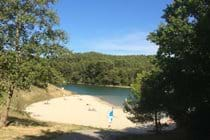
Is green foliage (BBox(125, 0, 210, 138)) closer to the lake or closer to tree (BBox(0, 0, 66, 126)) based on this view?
tree (BBox(0, 0, 66, 126))

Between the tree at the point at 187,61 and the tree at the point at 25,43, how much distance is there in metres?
6.68

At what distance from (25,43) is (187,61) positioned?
422 inches

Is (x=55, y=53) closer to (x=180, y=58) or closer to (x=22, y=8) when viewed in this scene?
(x=22, y=8)

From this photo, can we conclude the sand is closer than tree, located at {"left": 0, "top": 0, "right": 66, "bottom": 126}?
No

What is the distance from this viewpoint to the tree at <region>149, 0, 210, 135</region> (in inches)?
859

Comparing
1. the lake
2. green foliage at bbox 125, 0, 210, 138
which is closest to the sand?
Result: green foliage at bbox 125, 0, 210, 138

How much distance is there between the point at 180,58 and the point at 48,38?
29.0 ft

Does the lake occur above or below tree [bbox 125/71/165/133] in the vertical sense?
below

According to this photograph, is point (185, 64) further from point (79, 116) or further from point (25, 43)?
point (79, 116)

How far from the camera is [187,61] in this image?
22.8 meters

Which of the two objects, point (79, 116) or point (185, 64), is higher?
point (185, 64)

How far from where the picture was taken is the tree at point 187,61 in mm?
21812

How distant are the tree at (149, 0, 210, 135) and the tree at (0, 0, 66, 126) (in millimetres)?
6679

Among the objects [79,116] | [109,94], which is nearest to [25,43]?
[79,116]
